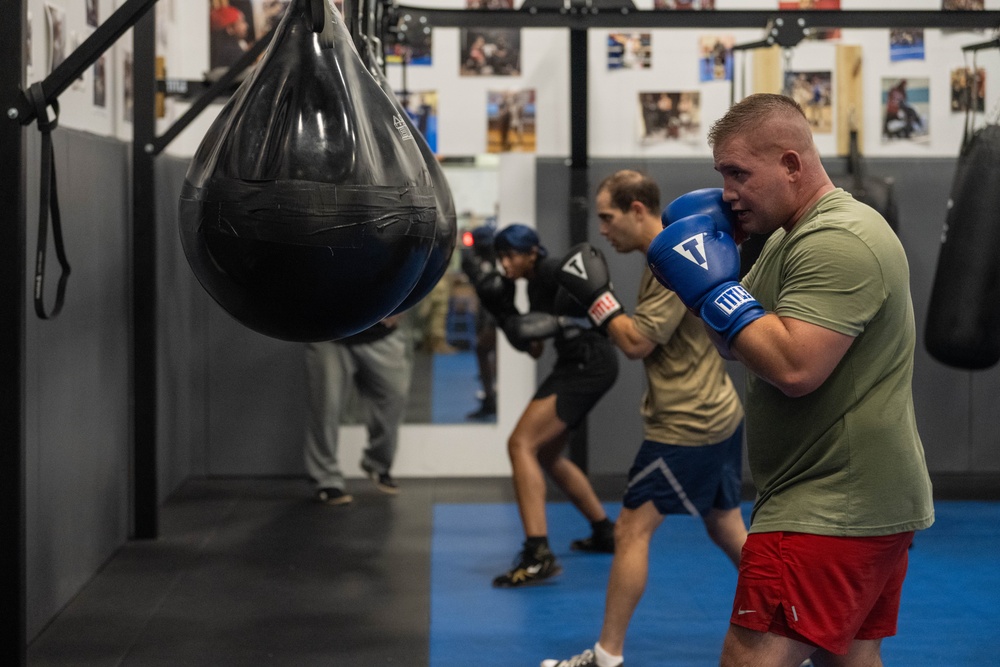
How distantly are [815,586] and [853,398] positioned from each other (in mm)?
344

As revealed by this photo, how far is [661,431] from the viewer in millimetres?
3398

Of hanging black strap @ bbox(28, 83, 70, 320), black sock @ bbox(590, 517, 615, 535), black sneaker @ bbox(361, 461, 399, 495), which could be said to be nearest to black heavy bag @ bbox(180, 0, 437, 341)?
hanging black strap @ bbox(28, 83, 70, 320)

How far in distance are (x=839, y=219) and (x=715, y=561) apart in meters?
2.96

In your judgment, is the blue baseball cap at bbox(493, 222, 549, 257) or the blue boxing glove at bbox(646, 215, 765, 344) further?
the blue baseball cap at bbox(493, 222, 549, 257)

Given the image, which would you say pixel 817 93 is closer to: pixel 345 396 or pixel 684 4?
pixel 684 4

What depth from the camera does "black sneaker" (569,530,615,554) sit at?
16.0ft

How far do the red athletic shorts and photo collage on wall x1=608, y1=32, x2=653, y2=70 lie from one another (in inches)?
187

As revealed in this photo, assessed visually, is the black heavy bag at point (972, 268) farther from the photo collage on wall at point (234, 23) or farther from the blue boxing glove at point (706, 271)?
the photo collage on wall at point (234, 23)

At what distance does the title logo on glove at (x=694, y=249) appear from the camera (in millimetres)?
2102

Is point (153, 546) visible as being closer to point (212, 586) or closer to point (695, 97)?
point (212, 586)

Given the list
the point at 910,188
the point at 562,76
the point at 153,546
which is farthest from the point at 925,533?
the point at 153,546

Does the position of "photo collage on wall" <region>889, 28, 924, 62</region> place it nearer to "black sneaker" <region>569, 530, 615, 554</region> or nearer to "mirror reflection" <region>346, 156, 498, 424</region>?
"mirror reflection" <region>346, 156, 498, 424</region>

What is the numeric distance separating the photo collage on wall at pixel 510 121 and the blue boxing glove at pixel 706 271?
4357 mm

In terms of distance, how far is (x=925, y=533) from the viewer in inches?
210
